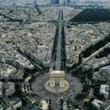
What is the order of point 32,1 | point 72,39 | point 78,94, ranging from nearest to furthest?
1. point 78,94
2. point 72,39
3. point 32,1

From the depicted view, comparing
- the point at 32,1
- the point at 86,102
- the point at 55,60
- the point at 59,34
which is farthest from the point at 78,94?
the point at 32,1

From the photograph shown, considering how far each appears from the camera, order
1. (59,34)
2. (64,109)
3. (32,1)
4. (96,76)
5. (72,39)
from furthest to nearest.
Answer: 1. (32,1)
2. (59,34)
3. (72,39)
4. (96,76)
5. (64,109)

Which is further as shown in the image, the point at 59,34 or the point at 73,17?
the point at 73,17

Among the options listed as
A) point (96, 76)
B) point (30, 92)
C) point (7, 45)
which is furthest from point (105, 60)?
point (7, 45)

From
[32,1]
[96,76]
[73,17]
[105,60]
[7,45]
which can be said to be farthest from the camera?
[32,1]

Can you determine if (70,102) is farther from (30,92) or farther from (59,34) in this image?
(59,34)

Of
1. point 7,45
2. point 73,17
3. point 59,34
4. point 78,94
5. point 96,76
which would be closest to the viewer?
point 78,94

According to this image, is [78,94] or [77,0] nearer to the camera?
[78,94]

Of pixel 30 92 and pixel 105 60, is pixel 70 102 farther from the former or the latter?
pixel 105 60
